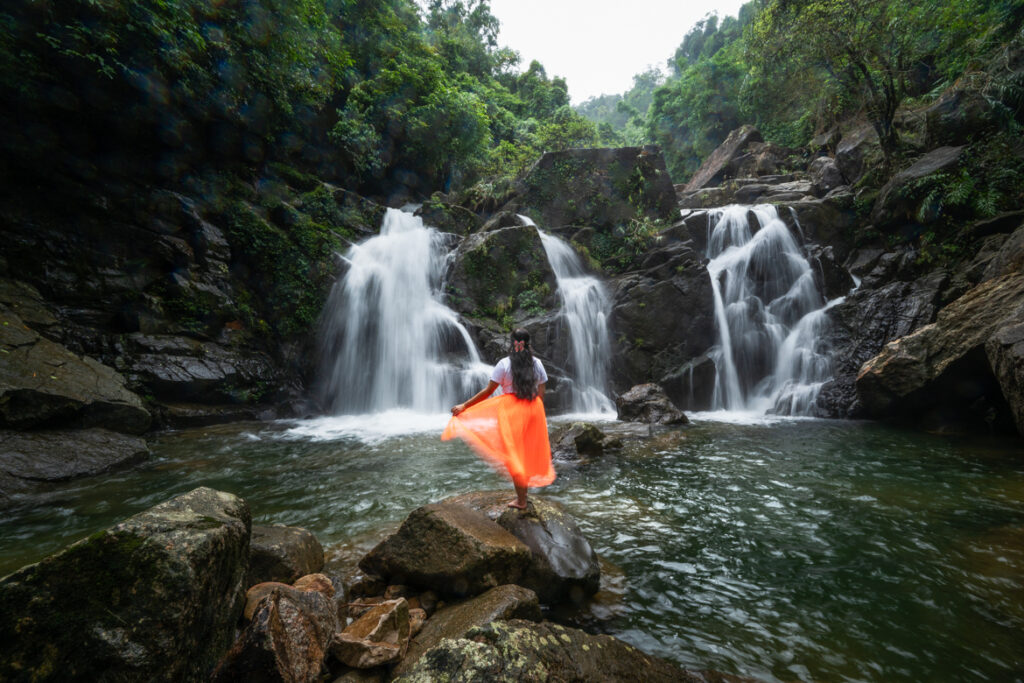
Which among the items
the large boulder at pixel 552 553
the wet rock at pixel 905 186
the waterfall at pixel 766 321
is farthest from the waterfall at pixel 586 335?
the wet rock at pixel 905 186

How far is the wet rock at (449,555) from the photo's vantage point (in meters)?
3.05

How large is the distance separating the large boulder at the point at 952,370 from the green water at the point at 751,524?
92cm

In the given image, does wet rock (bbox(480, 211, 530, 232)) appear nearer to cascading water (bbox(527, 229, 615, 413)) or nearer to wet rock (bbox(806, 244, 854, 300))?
cascading water (bbox(527, 229, 615, 413))

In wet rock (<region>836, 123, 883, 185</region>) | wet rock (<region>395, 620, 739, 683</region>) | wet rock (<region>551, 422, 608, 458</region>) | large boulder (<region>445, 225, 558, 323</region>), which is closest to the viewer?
wet rock (<region>395, 620, 739, 683</region>)

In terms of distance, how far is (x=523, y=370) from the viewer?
4.08m

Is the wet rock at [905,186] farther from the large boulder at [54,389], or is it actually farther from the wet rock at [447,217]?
the large boulder at [54,389]

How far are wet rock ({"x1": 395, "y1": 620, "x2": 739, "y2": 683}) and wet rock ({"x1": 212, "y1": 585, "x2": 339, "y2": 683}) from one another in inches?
34.1

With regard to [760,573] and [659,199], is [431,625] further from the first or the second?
[659,199]

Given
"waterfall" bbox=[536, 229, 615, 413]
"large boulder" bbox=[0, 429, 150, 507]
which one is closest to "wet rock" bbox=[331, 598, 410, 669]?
"large boulder" bbox=[0, 429, 150, 507]

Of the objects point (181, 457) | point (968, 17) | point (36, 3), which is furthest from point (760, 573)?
point (968, 17)

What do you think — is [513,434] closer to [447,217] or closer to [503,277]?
[503,277]

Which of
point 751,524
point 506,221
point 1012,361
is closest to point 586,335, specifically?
point 506,221

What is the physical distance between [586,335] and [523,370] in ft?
33.9

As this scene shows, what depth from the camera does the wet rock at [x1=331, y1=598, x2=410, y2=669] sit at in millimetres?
2336
